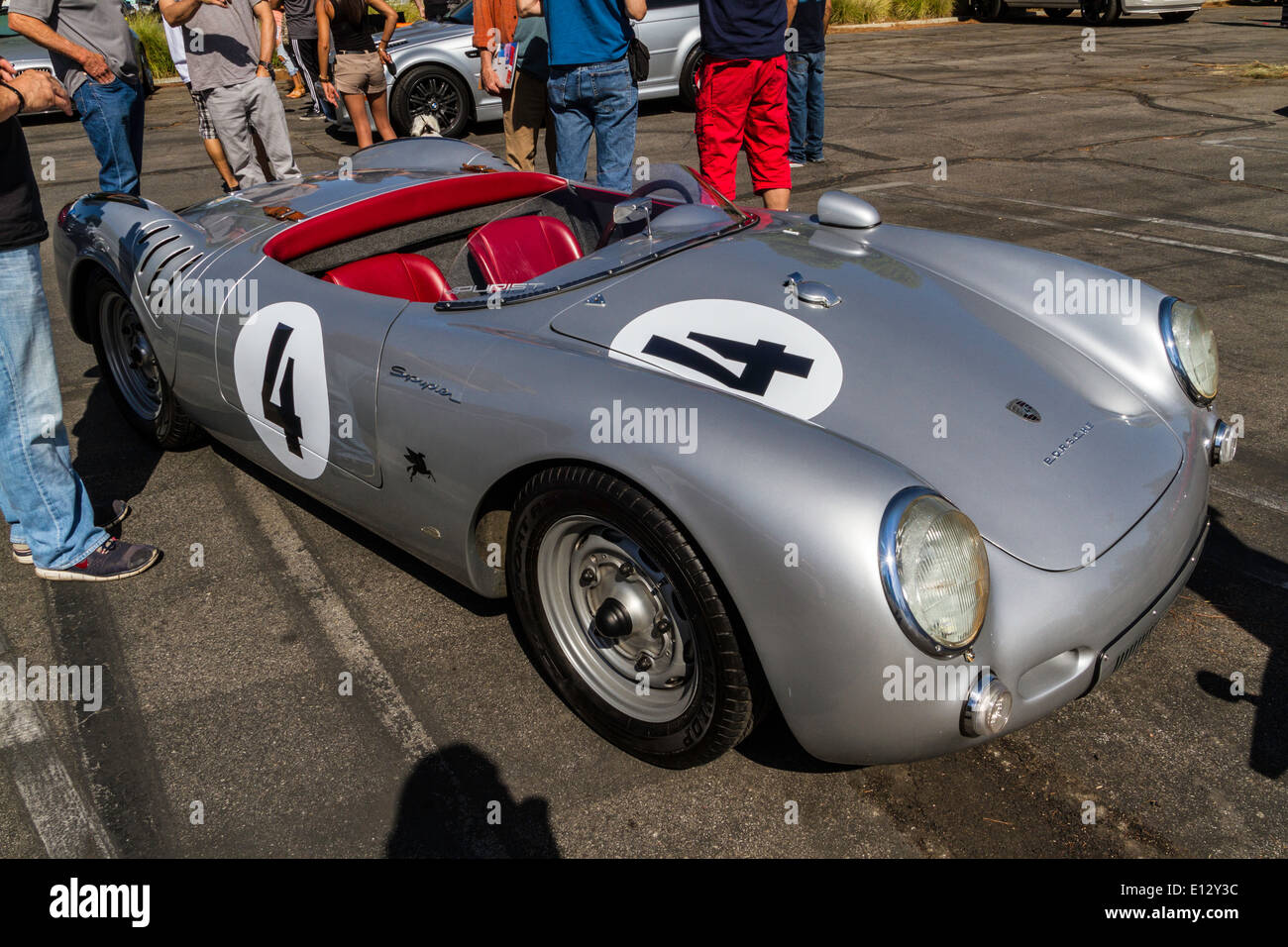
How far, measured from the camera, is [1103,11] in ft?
55.7

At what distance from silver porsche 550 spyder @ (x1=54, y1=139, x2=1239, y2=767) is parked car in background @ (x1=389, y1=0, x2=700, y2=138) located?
21.8 ft

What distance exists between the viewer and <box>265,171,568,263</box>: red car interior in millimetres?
3254

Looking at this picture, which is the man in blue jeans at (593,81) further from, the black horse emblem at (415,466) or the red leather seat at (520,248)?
the black horse emblem at (415,466)

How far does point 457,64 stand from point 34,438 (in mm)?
7561

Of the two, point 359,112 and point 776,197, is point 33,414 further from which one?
point 359,112

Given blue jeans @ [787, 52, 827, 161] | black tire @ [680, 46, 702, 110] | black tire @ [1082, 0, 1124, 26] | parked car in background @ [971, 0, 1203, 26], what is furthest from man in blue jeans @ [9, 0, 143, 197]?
black tire @ [1082, 0, 1124, 26]

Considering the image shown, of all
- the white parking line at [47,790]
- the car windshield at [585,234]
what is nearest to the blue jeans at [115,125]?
the car windshield at [585,234]

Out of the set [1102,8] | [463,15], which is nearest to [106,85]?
[463,15]

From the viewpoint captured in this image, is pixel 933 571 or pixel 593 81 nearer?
pixel 933 571

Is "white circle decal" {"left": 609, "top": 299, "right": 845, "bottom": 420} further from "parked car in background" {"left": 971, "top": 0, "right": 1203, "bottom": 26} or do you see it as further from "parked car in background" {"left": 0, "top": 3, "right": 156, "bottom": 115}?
"parked car in background" {"left": 971, "top": 0, "right": 1203, "bottom": 26}

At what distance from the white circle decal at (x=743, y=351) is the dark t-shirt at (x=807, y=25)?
5.92 meters

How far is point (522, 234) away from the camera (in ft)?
10.7

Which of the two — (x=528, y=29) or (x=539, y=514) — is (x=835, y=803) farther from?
(x=528, y=29)

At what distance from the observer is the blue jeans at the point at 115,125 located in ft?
17.3
